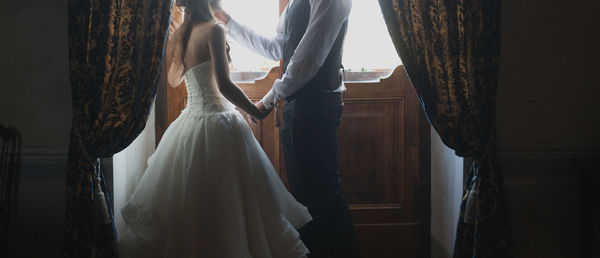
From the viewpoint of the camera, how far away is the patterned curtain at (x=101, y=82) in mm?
2174

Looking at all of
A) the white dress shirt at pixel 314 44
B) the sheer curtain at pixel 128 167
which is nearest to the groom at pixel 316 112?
the white dress shirt at pixel 314 44

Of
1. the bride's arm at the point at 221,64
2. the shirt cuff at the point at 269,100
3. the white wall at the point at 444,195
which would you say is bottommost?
the white wall at the point at 444,195

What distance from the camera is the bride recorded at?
209 centimetres

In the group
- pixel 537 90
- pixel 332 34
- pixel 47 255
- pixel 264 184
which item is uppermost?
pixel 332 34

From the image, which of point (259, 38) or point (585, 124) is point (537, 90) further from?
point (259, 38)

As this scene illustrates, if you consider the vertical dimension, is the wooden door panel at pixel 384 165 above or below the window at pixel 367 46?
below

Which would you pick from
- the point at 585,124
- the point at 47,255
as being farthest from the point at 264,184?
the point at 585,124

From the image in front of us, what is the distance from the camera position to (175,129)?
7.44 feet

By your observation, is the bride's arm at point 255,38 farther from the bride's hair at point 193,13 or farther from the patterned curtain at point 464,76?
the patterned curtain at point 464,76

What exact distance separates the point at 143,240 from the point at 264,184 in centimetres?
58

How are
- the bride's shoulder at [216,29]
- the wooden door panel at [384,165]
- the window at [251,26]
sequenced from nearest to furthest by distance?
the bride's shoulder at [216,29]
the window at [251,26]
the wooden door panel at [384,165]

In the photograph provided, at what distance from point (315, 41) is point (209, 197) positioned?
2.84 feet

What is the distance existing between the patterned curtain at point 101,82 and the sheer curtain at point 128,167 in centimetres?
18

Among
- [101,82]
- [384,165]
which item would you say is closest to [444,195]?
[384,165]
